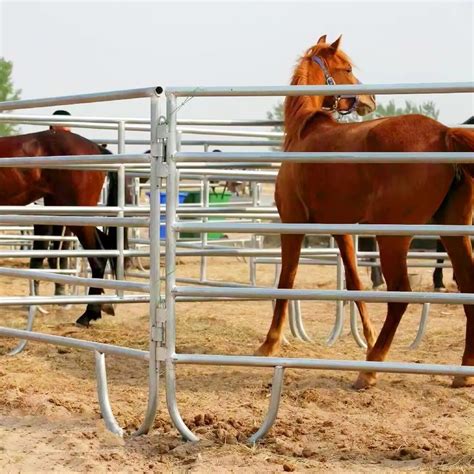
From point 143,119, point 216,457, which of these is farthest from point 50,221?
point 143,119

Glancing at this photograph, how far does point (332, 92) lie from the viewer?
12.2 ft

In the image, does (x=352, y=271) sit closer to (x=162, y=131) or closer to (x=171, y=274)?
(x=171, y=274)

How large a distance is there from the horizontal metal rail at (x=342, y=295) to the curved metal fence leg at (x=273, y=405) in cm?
32

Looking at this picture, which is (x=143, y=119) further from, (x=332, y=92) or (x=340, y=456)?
(x=340, y=456)

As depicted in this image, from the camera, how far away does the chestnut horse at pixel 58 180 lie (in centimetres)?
792

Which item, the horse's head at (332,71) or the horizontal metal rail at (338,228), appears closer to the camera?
the horizontal metal rail at (338,228)

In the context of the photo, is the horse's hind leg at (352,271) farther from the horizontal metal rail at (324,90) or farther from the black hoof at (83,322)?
the black hoof at (83,322)

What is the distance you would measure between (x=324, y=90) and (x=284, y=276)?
223cm

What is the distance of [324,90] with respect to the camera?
3.71 meters

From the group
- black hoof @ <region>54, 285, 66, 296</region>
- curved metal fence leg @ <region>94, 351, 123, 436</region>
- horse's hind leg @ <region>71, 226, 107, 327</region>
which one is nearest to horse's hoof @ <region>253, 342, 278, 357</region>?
curved metal fence leg @ <region>94, 351, 123, 436</region>

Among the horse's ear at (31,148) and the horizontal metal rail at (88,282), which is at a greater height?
the horse's ear at (31,148)

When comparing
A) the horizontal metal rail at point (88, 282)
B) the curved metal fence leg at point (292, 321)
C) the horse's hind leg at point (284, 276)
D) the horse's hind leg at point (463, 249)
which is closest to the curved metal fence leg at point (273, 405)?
the horizontal metal rail at point (88, 282)

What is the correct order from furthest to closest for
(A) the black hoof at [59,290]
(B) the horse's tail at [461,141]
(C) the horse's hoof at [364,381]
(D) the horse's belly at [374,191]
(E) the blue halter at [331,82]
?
(A) the black hoof at [59,290]
(E) the blue halter at [331,82]
(C) the horse's hoof at [364,381]
(D) the horse's belly at [374,191]
(B) the horse's tail at [461,141]

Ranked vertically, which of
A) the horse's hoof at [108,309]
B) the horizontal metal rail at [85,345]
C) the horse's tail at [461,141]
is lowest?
the horse's hoof at [108,309]
